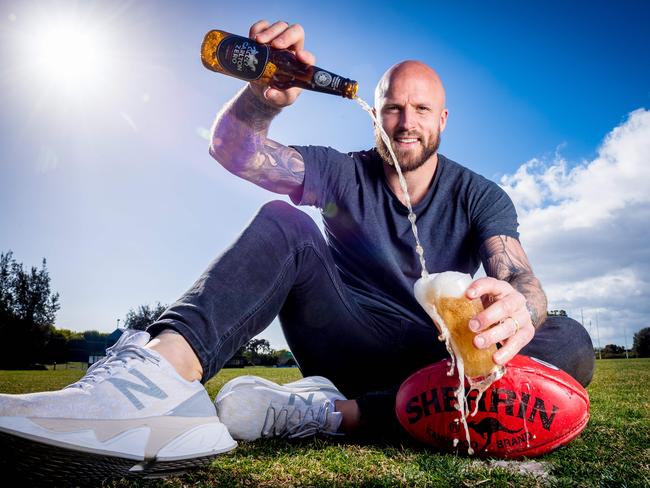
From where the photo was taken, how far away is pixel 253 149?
3.21 meters

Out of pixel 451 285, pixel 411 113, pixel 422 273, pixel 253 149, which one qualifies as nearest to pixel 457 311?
pixel 451 285

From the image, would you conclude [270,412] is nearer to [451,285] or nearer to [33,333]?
[451,285]

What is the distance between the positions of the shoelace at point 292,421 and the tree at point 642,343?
269 feet

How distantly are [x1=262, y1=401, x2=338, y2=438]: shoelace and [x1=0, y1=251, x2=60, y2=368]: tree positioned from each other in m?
54.3

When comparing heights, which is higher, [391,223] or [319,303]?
[391,223]

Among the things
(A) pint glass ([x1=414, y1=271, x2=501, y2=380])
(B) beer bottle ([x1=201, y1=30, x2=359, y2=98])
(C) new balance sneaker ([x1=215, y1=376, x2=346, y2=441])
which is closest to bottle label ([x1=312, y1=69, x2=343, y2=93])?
(B) beer bottle ([x1=201, y1=30, x2=359, y2=98])

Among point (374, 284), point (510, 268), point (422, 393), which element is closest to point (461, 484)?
point (422, 393)

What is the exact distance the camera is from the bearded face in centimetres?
357

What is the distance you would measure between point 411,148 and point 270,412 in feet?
6.93

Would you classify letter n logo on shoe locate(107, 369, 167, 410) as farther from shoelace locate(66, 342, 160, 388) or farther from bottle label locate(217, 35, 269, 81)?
bottle label locate(217, 35, 269, 81)

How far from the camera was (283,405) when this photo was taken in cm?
252

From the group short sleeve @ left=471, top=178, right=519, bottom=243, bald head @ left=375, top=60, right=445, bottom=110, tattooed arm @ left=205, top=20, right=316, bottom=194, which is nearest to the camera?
tattooed arm @ left=205, top=20, right=316, bottom=194

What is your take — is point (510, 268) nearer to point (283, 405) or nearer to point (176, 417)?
point (283, 405)

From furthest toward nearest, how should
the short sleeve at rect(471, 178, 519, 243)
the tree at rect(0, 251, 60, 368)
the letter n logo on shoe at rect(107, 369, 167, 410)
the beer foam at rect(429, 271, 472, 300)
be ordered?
the tree at rect(0, 251, 60, 368), the short sleeve at rect(471, 178, 519, 243), the beer foam at rect(429, 271, 472, 300), the letter n logo on shoe at rect(107, 369, 167, 410)
